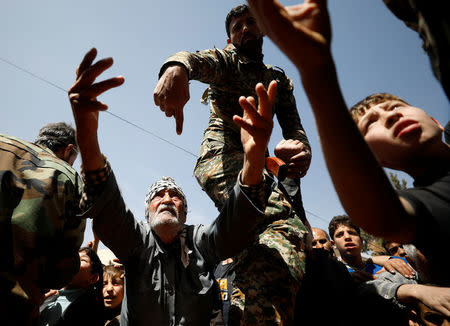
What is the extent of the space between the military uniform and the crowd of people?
0.01m

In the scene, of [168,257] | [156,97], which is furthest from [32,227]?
[168,257]

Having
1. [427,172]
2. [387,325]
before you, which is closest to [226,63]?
[427,172]

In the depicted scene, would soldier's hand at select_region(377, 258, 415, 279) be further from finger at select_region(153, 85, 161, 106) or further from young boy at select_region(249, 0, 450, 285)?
finger at select_region(153, 85, 161, 106)

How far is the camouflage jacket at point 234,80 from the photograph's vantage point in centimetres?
210

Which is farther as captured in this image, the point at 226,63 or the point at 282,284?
the point at 226,63

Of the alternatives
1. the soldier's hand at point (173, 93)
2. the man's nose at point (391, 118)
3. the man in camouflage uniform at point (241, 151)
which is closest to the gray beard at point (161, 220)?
the man in camouflage uniform at point (241, 151)

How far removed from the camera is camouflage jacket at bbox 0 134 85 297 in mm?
1490

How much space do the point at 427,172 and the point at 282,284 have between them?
110cm

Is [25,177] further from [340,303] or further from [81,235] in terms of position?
[340,303]

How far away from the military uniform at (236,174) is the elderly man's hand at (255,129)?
0.80 feet

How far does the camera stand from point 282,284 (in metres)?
1.79

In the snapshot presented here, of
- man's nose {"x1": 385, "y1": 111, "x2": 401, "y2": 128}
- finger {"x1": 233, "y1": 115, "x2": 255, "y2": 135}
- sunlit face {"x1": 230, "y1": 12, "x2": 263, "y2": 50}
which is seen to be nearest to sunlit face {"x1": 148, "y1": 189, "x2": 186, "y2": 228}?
finger {"x1": 233, "y1": 115, "x2": 255, "y2": 135}

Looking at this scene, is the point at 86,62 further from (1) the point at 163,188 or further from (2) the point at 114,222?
(1) the point at 163,188

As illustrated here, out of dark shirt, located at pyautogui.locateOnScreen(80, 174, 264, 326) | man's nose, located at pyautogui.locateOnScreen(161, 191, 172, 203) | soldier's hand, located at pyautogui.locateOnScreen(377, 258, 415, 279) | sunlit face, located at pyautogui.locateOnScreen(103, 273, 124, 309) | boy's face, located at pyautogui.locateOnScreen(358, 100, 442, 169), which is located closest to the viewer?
boy's face, located at pyautogui.locateOnScreen(358, 100, 442, 169)
